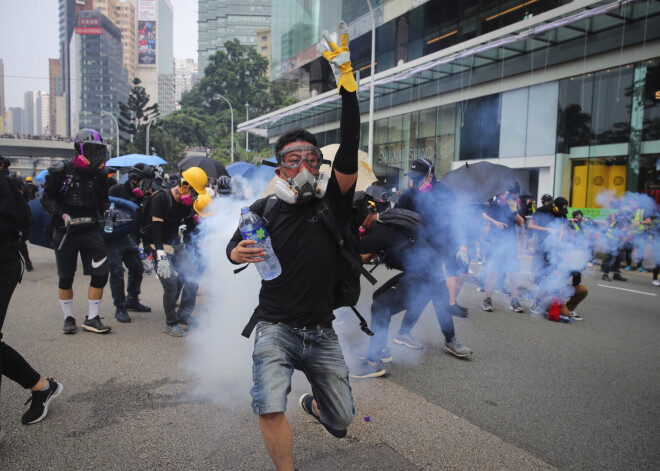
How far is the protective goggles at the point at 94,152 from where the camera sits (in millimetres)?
4793

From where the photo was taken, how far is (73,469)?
250 cm

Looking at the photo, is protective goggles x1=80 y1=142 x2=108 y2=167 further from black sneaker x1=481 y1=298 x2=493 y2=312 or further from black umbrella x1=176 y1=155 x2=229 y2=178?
black umbrella x1=176 y1=155 x2=229 y2=178

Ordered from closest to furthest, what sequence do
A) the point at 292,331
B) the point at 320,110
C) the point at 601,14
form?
the point at 292,331, the point at 601,14, the point at 320,110

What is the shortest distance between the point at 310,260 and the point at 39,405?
2277mm

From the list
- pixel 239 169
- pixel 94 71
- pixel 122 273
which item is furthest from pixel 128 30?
pixel 122 273

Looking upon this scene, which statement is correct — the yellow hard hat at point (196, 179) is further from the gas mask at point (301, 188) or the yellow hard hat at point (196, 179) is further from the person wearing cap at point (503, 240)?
the person wearing cap at point (503, 240)

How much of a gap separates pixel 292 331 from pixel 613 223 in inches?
263

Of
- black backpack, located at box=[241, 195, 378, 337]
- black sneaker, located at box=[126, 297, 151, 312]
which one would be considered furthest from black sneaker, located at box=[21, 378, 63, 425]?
black sneaker, located at box=[126, 297, 151, 312]

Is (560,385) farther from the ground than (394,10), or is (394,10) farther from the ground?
(394,10)

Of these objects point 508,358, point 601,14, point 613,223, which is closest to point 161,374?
point 508,358

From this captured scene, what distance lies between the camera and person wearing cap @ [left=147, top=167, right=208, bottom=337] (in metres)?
4.93

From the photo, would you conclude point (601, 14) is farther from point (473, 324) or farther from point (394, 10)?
point (394, 10)

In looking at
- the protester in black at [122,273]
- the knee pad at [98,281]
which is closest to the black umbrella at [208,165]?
the protester in black at [122,273]

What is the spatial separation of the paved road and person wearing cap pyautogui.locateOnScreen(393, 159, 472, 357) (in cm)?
21
